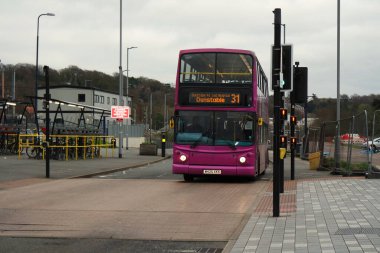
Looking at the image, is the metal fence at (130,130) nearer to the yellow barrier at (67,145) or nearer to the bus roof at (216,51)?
the yellow barrier at (67,145)

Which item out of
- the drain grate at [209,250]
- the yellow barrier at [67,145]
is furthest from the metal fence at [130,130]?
the drain grate at [209,250]

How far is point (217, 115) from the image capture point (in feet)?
57.7

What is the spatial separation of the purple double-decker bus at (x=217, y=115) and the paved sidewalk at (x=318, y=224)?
4455mm

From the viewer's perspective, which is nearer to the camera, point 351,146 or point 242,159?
point 242,159

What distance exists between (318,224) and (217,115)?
30.5ft

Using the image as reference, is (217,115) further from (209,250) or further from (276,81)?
(209,250)

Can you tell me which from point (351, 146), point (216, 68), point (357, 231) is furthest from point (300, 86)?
point (357, 231)

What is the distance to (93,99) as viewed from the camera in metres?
91.3

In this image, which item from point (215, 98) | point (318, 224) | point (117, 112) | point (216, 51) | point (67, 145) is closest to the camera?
point (318, 224)

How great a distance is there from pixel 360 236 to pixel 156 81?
111 metres

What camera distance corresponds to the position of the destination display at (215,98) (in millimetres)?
17547

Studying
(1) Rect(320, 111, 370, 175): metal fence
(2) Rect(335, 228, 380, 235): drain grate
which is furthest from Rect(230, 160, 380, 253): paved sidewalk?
(1) Rect(320, 111, 370, 175): metal fence

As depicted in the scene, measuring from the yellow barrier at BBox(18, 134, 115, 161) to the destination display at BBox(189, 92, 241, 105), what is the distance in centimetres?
1213

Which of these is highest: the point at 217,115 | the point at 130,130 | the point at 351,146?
the point at 217,115
